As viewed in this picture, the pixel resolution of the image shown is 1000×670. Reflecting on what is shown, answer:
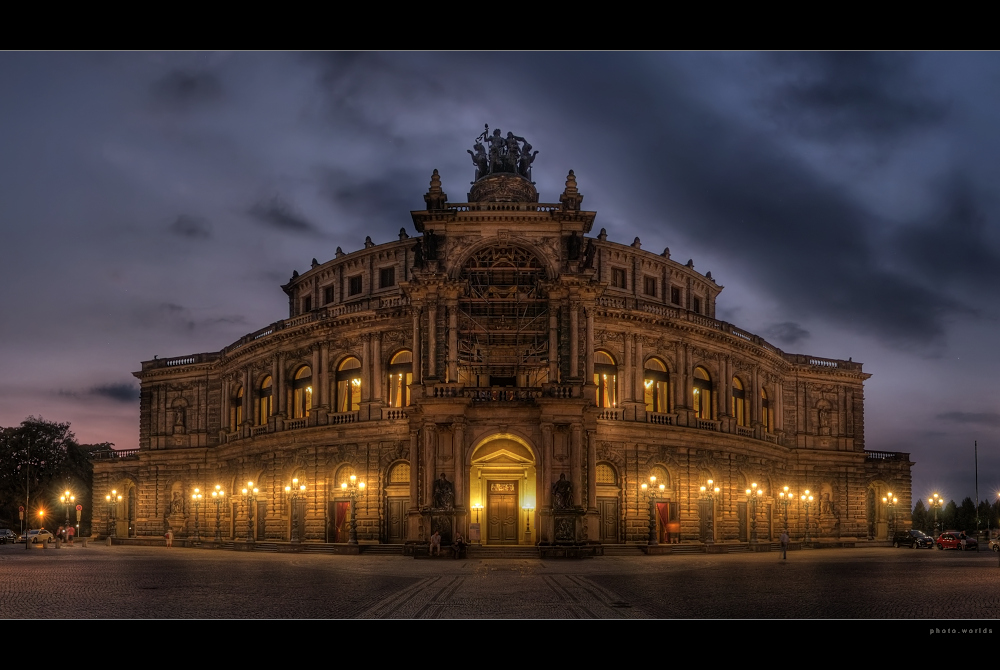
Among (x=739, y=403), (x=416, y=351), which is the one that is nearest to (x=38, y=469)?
(x=416, y=351)

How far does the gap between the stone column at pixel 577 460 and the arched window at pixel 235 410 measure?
1295 inches

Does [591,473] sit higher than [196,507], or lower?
higher

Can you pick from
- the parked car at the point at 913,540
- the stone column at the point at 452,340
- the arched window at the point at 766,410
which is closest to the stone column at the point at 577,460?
the stone column at the point at 452,340

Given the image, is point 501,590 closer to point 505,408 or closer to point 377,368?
point 505,408

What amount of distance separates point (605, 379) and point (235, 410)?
29.7 m

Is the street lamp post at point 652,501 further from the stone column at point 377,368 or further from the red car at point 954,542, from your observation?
the red car at point 954,542

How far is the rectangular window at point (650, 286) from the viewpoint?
7044cm

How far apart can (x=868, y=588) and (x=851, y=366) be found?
53960 millimetres

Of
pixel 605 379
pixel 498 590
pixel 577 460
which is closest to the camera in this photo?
pixel 498 590

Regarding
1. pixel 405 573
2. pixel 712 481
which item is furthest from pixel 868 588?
pixel 712 481

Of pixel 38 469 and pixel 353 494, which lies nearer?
pixel 353 494

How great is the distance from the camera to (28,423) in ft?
348

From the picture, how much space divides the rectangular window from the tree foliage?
64575mm

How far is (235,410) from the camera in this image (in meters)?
74.4
